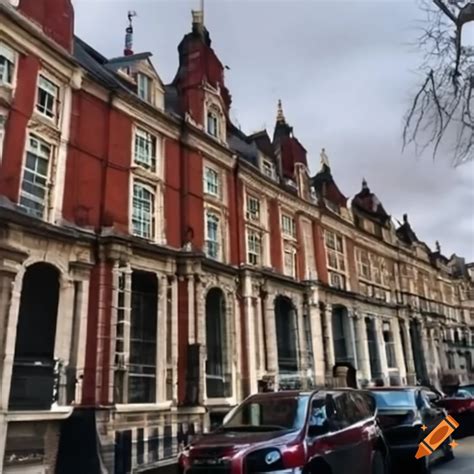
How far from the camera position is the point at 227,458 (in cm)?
697

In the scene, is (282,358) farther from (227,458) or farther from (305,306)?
(227,458)

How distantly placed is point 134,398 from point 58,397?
294 centimetres

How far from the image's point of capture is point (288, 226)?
25.6 metres

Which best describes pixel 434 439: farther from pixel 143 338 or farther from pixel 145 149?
pixel 145 149

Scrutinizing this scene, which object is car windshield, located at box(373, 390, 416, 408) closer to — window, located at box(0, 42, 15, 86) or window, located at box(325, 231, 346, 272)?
window, located at box(0, 42, 15, 86)

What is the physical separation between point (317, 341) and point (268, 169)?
953 centimetres

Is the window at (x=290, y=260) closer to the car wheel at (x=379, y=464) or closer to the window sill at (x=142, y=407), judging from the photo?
the window sill at (x=142, y=407)

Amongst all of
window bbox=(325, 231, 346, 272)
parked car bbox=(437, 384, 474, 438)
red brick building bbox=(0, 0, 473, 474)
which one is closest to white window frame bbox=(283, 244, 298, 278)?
red brick building bbox=(0, 0, 473, 474)

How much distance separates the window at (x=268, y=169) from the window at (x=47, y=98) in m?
12.3

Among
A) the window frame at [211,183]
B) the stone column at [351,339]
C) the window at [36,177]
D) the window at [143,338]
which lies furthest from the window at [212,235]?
the stone column at [351,339]

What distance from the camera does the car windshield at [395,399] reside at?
1198cm

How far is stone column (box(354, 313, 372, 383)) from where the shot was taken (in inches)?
1073

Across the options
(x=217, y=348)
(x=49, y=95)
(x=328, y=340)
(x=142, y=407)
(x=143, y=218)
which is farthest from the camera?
(x=328, y=340)

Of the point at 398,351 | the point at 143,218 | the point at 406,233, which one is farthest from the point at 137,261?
the point at 406,233
